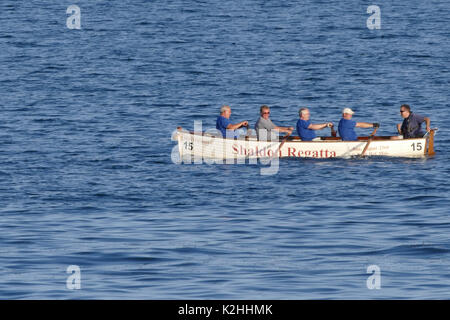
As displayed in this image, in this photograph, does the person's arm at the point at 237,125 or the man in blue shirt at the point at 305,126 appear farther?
the man in blue shirt at the point at 305,126

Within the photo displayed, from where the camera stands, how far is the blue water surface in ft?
57.4

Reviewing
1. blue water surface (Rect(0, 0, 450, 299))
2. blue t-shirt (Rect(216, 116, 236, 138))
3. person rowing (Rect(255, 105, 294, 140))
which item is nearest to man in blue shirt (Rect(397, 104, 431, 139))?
blue water surface (Rect(0, 0, 450, 299))

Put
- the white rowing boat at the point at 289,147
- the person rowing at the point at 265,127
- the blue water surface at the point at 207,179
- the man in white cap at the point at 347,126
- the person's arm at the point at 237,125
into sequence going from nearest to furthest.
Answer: the blue water surface at the point at 207,179 → the person's arm at the point at 237,125 → the white rowing boat at the point at 289,147 → the person rowing at the point at 265,127 → the man in white cap at the point at 347,126

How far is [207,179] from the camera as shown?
27828mm

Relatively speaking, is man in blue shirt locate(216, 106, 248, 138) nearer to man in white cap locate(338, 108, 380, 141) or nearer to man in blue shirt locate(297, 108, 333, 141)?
man in blue shirt locate(297, 108, 333, 141)

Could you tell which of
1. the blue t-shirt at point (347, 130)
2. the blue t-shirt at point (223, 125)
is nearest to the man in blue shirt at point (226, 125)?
the blue t-shirt at point (223, 125)

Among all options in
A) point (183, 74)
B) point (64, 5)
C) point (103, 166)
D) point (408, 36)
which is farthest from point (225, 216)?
point (64, 5)

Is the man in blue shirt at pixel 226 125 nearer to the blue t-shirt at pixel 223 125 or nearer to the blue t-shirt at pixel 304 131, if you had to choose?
the blue t-shirt at pixel 223 125

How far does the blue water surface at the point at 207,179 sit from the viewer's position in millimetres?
17500

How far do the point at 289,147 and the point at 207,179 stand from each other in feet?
13.5

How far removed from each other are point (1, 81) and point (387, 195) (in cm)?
3271

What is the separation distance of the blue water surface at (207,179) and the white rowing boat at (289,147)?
1.74 ft

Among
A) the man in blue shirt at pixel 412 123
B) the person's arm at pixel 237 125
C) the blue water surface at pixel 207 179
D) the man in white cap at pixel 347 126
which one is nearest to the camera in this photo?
the blue water surface at pixel 207 179

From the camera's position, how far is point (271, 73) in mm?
54406
